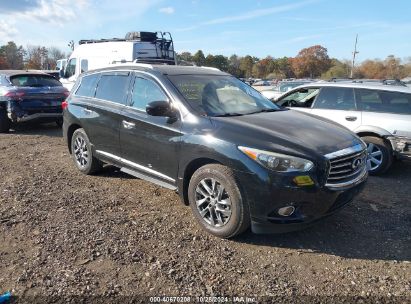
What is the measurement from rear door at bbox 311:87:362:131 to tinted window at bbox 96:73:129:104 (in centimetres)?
384

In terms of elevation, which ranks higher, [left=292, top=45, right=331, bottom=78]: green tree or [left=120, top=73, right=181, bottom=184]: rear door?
[left=292, top=45, right=331, bottom=78]: green tree

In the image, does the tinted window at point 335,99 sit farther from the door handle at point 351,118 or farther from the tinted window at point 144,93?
the tinted window at point 144,93

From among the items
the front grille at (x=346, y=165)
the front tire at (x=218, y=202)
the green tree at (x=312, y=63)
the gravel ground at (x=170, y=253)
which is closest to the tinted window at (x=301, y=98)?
the gravel ground at (x=170, y=253)

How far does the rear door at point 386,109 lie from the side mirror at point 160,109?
4.01 m

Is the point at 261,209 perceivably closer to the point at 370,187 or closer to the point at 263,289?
the point at 263,289

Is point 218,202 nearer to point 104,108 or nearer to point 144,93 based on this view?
point 144,93

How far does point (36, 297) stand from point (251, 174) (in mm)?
2137

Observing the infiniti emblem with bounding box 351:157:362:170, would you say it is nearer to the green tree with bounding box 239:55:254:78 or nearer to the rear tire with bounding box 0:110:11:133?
the rear tire with bounding box 0:110:11:133

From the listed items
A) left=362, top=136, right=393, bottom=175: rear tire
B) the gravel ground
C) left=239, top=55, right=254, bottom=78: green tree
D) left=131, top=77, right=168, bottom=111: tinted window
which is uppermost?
left=239, top=55, right=254, bottom=78: green tree

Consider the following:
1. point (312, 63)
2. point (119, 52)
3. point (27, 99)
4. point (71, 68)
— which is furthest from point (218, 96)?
point (312, 63)

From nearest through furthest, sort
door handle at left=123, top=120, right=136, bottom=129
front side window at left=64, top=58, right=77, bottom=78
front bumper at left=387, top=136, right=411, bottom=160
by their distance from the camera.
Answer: door handle at left=123, top=120, right=136, bottom=129, front bumper at left=387, top=136, right=411, bottom=160, front side window at left=64, top=58, right=77, bottom=78

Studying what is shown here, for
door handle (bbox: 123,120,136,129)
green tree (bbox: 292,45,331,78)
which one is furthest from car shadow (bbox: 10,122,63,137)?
green tree (bbox: 292,45,331,78)

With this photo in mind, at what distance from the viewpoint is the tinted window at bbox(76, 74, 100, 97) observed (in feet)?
20.2

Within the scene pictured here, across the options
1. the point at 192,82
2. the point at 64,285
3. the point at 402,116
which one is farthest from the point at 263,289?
the point at 402,116
